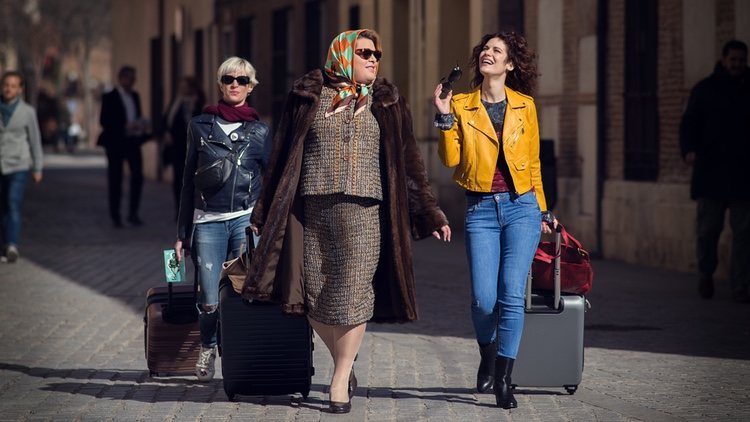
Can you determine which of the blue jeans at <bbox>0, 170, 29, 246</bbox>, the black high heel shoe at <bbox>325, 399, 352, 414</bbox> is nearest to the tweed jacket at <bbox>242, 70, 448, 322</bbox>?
the black high heel shoe at <bbox>325, 399, 352, 414</bbox>

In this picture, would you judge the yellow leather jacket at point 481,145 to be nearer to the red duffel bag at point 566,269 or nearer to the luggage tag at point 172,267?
the red duffel bag at point 566,269

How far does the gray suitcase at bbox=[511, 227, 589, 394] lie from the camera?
7922 millimetres

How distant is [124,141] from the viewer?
20.4 meters

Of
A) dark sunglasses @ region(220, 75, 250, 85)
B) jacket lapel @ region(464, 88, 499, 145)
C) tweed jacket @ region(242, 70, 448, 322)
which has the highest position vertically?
dark sunglasses @ region(220, 75, 250, 85)

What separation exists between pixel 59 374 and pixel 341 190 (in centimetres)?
238

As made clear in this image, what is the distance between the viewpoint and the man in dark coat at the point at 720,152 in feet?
40.1

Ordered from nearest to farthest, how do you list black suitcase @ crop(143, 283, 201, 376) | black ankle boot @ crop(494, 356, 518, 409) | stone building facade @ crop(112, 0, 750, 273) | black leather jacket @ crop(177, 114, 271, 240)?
black ankle boot @ crop(494, 356, 518, 409) < black leather jacket @ crop(177, 114, 271, 240) < black suitcase @ crop(143, 283, 201, 376) < stone building facade @ crop(112, 0, 750, 273)

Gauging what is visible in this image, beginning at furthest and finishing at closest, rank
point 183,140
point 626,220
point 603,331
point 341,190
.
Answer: point 183,140 < point 626,220 < point 603,331 < point 341,190

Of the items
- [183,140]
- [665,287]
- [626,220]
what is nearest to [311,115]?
[665,287]

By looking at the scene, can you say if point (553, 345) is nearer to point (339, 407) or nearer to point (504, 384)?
point (504, 384)

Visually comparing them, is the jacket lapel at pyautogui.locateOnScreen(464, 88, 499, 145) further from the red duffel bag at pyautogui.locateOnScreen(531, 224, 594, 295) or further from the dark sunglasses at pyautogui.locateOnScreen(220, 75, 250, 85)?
the dark sunglasses at pyautogui.locateOnScreen(220, 75, 250, 85)

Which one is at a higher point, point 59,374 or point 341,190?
point 341,190

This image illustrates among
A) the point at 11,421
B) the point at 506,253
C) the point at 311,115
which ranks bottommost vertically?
the point at 11,421

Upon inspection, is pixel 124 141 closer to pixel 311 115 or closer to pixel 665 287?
pixel 665 287
